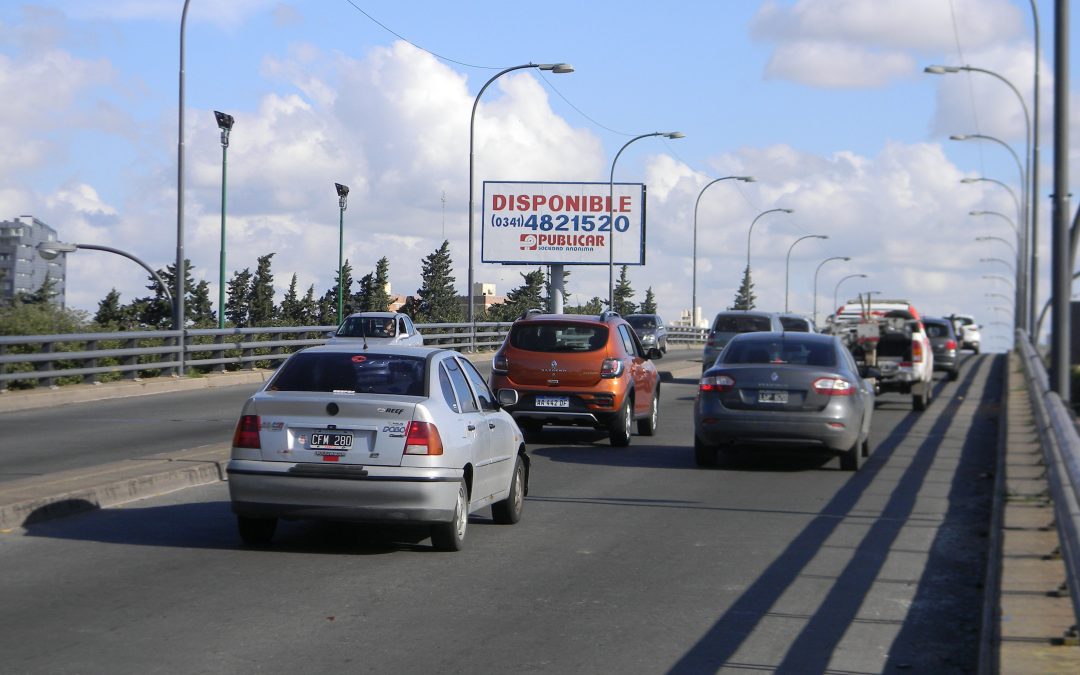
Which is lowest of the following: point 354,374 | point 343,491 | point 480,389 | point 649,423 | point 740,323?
point 649,423

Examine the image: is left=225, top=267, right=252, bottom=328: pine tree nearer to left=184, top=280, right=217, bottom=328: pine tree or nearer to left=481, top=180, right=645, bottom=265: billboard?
left=184, top=280, right=217, bottom=328: pine tree

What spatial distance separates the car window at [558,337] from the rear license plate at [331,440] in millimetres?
8839

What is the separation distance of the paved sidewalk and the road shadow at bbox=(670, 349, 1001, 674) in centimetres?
26

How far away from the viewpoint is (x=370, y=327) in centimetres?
3484

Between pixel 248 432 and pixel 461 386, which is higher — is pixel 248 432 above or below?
below

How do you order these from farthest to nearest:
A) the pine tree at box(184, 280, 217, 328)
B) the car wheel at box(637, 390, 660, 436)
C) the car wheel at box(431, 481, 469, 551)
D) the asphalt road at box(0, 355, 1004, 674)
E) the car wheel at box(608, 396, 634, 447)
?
the pine tree at box(184, 280, 217, 328) < the car wheel at box(637, 390, 660, 436) < the car wheel at box(608, 396, 634, 447) < the car wheel at box(431, 481, 469, 551) < the asphalt road at box(0, 355, 1004, 674)

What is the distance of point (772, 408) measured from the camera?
51.9 ft

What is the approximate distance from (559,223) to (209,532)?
56868 millimetres

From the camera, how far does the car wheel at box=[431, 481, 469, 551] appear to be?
9852 millimetres

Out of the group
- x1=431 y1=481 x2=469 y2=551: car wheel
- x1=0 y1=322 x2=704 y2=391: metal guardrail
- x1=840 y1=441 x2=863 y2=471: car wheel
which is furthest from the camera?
x1=0 y1=322 x2=704 y2=391: metal guardrail

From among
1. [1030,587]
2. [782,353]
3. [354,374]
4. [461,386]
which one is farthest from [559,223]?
[1030,587]

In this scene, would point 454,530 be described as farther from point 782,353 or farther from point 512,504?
point 782,353

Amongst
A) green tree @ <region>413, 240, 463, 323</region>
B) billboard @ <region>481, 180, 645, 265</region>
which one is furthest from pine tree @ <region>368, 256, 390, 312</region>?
billboard @ <region>481, 180, 645, 265</region>

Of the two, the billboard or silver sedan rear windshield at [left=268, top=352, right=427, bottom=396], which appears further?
the billboard
